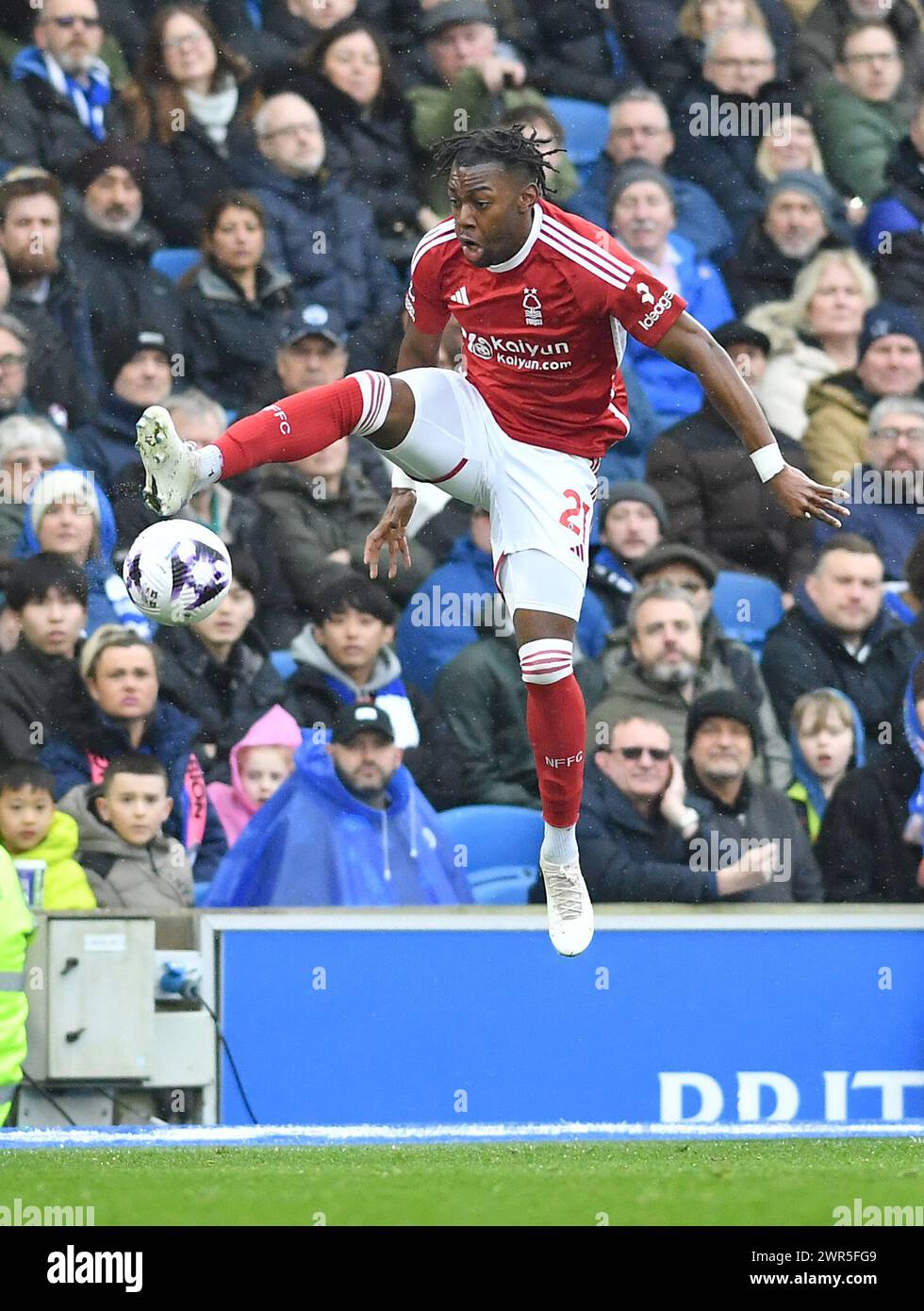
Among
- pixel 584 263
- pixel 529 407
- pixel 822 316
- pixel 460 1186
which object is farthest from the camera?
pixel 822 316

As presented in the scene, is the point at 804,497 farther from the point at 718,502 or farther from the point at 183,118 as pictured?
the point at 183,118

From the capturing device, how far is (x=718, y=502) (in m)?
10.8

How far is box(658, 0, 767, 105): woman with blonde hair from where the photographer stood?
38.1 ft

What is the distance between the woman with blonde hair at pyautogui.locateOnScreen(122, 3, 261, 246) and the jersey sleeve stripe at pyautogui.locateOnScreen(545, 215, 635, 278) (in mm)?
3879

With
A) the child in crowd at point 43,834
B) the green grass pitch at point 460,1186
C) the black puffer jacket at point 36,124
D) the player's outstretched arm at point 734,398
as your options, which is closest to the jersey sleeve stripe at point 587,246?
the player's outstretched arm at point 734,398

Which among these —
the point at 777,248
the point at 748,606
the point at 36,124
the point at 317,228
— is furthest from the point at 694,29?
the point at 36,124

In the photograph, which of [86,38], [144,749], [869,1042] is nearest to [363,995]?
[144,749]

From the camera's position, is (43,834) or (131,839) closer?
(43,834)

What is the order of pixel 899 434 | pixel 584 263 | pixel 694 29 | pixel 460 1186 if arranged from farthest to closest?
pixel 694 29 → pixel 899 434 → pixel 584 263 → pixel 460 1186

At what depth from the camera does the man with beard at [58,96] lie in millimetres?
10984

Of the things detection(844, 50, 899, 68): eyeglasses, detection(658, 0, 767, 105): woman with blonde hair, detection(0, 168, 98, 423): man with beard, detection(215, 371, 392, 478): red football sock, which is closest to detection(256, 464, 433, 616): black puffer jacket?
detection(0, 168, 98, 423): man with beard

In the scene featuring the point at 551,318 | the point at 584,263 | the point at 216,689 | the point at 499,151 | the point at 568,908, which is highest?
the point at 499,151

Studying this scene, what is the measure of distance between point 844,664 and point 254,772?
294 cm

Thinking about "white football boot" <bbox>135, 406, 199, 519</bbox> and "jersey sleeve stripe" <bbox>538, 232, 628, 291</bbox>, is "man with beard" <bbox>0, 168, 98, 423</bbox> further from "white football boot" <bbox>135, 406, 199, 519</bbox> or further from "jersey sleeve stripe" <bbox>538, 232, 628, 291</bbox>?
"white football boot" <bbox>135, 406, 199, 519</bbox>
